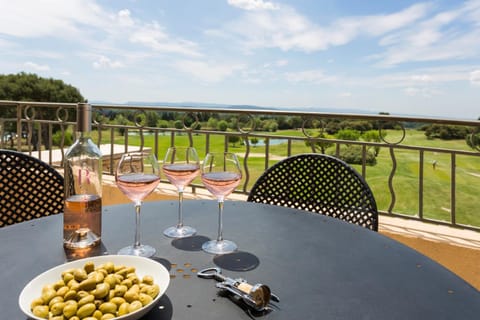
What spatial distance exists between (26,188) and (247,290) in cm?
125

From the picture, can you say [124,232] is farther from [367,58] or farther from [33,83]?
[367,58]

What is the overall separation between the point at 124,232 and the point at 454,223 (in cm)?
301

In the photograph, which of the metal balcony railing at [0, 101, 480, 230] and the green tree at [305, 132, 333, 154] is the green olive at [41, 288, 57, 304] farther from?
the green tree at [305, 132, 333, 154]

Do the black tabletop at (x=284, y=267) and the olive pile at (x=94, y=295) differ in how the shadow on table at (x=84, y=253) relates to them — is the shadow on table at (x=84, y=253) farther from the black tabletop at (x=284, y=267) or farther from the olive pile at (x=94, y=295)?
the olive pile at (x=94, y=295)

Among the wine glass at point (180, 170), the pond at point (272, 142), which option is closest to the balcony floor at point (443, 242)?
the pond at point (272, 142)

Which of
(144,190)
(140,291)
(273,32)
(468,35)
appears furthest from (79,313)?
(468,35)

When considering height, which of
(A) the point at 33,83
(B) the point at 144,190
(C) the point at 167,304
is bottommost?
(C) the point at 167,304

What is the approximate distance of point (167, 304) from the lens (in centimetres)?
58

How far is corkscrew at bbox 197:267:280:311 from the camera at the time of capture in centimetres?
57

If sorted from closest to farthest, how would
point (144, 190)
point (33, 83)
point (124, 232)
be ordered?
point (144, 190)
point (124, 232)
point (33, 83)

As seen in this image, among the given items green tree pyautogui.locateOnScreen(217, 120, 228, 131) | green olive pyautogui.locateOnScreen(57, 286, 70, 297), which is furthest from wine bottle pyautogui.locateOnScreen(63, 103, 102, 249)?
green tree pyautogui.locateOnScreen(217, 120, 228, 131)

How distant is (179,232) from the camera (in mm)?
926

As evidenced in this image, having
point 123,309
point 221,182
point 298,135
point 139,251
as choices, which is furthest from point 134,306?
point 298,135

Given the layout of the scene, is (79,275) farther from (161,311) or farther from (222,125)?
(222,125)
